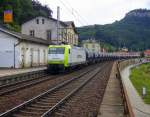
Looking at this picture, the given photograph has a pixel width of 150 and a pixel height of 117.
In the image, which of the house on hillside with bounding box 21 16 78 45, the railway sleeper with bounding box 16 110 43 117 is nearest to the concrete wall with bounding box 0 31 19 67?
the railway sleeper with bounding box 16 110 43 117

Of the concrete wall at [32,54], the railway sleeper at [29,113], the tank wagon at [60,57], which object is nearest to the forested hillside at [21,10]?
the concrete wall at [32,54]

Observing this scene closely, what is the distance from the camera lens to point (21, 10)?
9250 centimetres

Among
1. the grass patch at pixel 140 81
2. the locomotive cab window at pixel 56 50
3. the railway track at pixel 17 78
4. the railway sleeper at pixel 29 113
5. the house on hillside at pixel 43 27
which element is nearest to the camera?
the railway sleeper at pixel 29 113

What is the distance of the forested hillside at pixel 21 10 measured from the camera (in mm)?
78481

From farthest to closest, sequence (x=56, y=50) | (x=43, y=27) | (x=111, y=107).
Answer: (x=43, y=27) < (x=56, y=50) < (x=111, y=107)

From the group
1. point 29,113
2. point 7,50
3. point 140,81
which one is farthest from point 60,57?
point 29,113

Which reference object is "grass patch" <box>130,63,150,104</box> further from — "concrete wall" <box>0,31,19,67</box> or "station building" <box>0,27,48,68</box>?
"concrete wall" <box>0,31,19,67</box>

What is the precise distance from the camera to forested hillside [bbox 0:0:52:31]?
78.5m

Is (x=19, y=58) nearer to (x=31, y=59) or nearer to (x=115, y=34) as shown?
(x=31, y=59)

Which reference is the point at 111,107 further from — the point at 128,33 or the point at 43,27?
the point at 128,33

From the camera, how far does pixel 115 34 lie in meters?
166

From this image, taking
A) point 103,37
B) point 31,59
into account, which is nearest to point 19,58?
point 31,59

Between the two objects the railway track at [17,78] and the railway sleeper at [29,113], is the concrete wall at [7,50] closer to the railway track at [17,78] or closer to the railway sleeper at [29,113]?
the railway track at [17,78]

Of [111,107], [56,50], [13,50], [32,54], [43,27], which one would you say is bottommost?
[111,107]
